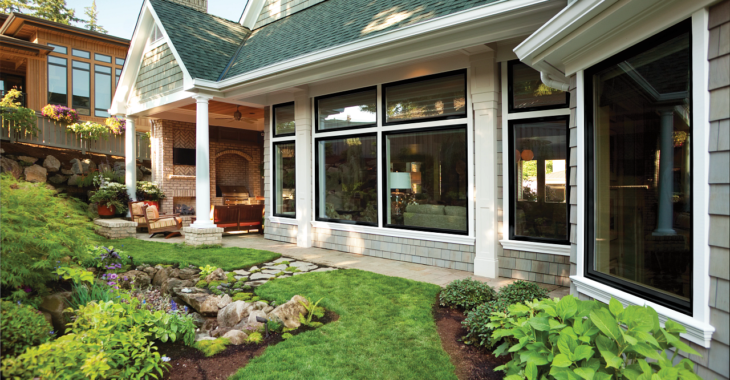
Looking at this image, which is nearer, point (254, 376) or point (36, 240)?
point (254, 376)

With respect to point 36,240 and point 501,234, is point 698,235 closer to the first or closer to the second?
point 501,234

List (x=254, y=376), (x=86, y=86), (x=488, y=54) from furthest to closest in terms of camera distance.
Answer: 1. (x=86, y=86)
2. (x=488, y=54)
3. (x=254, y=376)

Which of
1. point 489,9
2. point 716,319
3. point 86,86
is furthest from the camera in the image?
point 86,86

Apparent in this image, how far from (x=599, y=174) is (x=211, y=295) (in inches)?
167

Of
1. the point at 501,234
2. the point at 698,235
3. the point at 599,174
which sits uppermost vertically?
the point at 599,174

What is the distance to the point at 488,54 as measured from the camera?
18.4 ft

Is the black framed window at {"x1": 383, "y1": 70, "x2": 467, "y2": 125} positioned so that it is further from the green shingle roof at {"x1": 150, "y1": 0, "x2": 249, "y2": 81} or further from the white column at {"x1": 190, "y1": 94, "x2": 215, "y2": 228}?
the green shingle roof at {"x1": 150, "y1": 0, "x2": 249, "y2": 81}

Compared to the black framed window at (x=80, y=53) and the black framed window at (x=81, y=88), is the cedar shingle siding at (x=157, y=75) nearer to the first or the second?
the black framed window at (x=81, y=88)

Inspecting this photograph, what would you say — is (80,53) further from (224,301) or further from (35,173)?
(224,301)

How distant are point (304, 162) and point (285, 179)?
970mm

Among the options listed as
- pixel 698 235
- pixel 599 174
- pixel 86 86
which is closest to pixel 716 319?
pixel 698 235

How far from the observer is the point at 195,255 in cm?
721

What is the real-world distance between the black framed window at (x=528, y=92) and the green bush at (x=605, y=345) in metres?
3.54

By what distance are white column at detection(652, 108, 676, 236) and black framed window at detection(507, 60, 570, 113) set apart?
2822 mm
